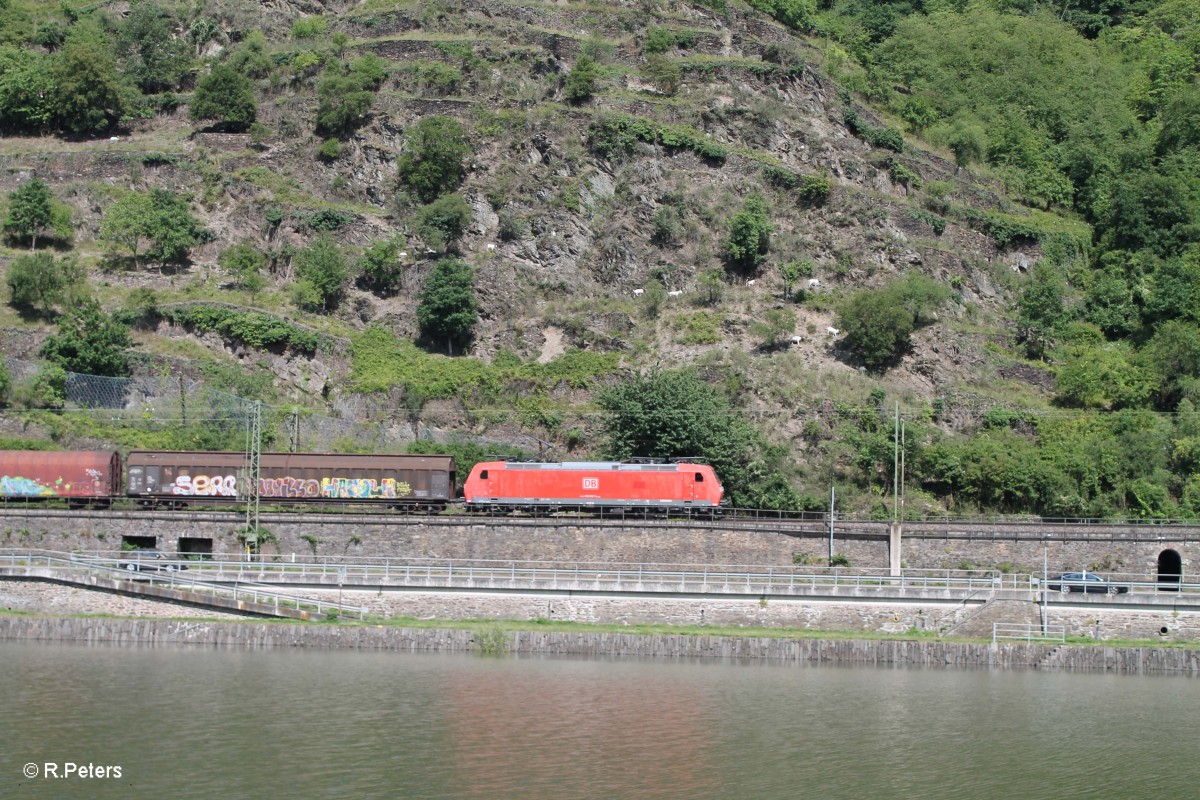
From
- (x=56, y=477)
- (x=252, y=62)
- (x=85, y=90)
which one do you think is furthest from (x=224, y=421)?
(x=252, y=62)

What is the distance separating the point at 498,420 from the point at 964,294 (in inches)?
1219

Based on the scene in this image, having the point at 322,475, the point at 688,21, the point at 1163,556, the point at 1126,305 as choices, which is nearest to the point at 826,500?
the point at 1163,556

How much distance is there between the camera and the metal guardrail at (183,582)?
44.6m

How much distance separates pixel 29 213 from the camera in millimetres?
79375

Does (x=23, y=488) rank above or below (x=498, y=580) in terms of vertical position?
above

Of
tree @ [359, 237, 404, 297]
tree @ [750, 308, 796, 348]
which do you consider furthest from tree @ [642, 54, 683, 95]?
tree @ [359, 237, 404, 297]

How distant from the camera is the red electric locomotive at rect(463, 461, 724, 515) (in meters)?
59.5

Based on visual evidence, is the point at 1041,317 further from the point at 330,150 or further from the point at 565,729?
the point at 565,729

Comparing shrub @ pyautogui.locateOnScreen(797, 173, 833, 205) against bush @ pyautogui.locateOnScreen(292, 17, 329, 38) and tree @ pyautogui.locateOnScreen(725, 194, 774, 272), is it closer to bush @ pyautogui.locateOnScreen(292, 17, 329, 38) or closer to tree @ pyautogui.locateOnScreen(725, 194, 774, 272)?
tree @ pyautogui.locateOnScreen(725, 194, 774, 272)

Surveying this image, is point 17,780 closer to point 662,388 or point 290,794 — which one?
point 290,794

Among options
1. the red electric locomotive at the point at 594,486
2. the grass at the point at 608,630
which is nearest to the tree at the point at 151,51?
the red electric locomotive at the point at 594,486

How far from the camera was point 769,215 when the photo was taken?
8375cm

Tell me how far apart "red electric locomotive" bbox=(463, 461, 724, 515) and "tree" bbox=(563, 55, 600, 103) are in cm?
3671

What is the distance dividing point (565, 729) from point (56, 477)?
1399 inches
